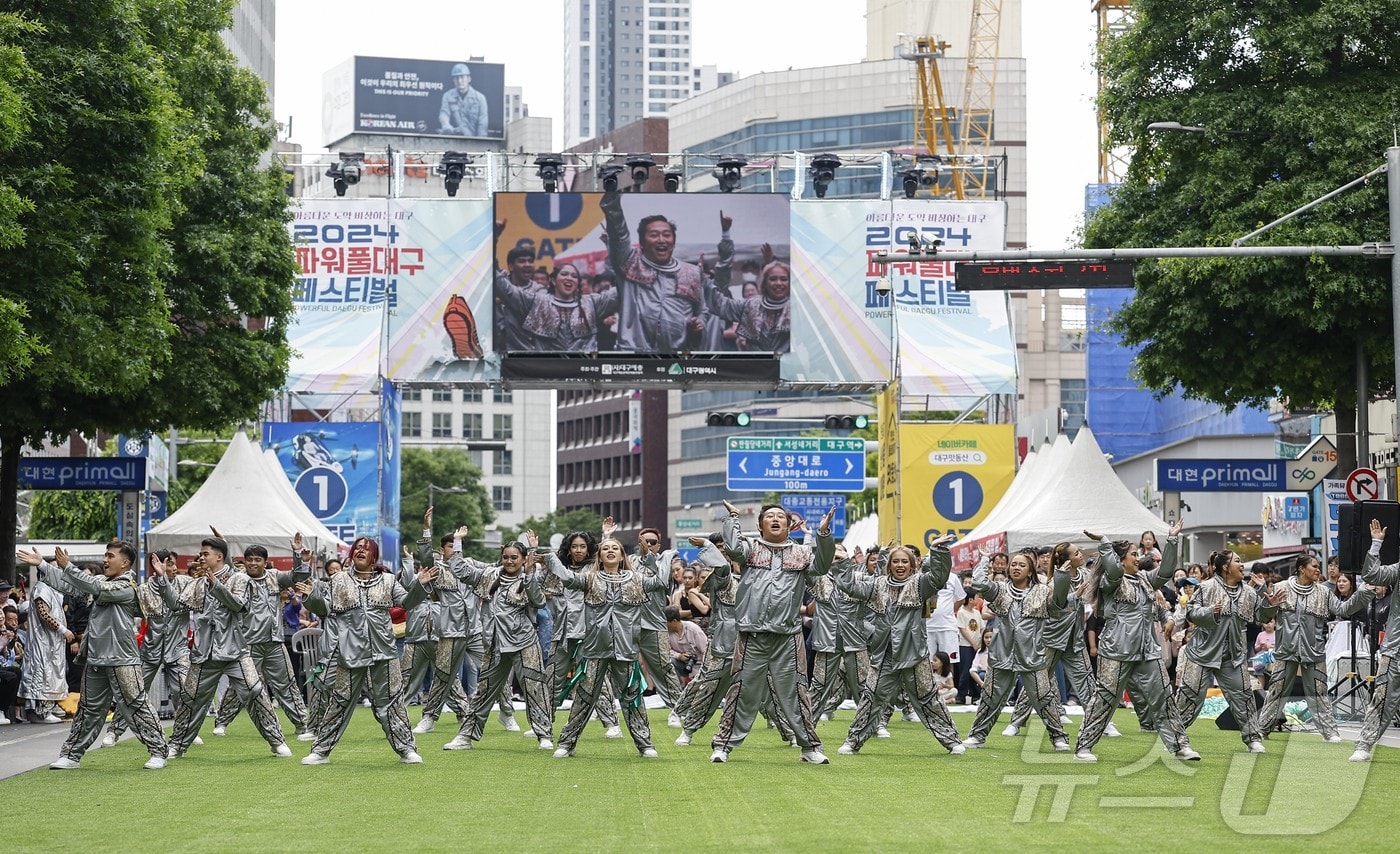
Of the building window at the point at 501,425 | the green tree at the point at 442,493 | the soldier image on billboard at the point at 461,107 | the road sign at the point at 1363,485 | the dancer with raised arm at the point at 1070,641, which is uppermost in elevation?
the soldier image on billboard at the point at 461,107

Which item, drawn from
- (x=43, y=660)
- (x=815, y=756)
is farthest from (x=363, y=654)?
(x=43, y=660)

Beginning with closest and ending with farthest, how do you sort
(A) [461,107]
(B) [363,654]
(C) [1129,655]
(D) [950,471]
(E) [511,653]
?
1. (B) [363,654]
2. (C) [1129,655]
3. (E) [511,653]
4. (D) [950,471]
5. (A) [461,107]

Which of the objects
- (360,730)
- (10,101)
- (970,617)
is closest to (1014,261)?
(970,617)

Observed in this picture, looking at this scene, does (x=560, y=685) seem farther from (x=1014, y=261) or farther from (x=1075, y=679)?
(x=1014, y=261)

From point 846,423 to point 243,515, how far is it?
59.1ft

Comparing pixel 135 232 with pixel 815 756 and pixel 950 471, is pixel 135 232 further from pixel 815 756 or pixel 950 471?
pixel 950 471

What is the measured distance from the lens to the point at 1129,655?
15.6m

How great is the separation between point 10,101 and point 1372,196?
1773cm

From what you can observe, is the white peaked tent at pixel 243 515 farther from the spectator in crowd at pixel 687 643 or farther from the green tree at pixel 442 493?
the green tree at pixel 442 493

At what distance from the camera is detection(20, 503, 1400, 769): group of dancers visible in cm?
1502

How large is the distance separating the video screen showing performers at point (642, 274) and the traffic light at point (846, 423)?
5986 millimetres

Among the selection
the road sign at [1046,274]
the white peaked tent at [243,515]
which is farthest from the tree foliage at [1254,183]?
the white peaked tent at [243,515]

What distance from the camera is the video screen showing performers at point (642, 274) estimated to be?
3775cm

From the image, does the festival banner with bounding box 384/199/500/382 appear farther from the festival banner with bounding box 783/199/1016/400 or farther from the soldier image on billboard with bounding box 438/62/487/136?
the soldier image on billboard with bounding box 438/62/487/136
